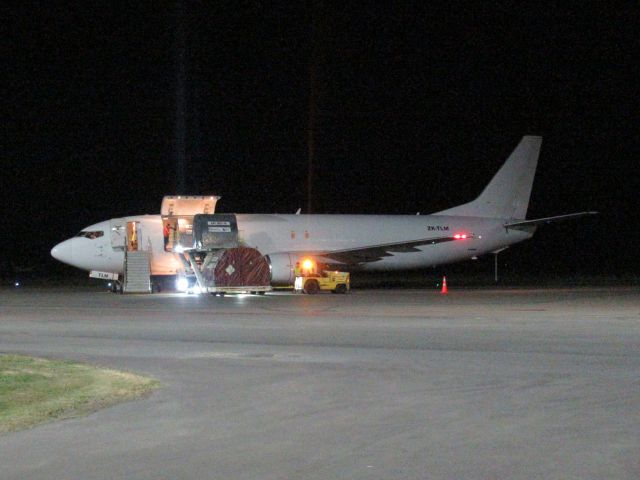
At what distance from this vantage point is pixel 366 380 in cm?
1287

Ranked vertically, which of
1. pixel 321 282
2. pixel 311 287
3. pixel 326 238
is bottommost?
pixel 311 287

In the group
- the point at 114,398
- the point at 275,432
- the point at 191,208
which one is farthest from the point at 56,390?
the point at 191,208

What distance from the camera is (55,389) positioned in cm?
1193

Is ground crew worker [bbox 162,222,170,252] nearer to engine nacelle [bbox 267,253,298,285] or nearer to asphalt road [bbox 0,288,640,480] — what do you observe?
engine nacelle [bbox 267,253,298,285]

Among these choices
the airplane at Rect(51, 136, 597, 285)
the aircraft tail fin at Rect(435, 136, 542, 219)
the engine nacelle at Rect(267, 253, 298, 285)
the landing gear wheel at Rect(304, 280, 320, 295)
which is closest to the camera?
the landing gear wheel at Rect(304, 280, 320, 295)

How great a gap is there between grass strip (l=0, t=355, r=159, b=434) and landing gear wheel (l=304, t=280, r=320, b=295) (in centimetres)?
2343

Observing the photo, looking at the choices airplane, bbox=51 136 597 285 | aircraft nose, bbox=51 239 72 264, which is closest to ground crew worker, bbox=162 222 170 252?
airplane, bbox=51 136 597 285

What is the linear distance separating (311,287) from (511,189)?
16165 mm

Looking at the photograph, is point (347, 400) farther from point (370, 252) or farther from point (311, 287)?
point (370, 252)

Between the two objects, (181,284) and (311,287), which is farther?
(181,284)

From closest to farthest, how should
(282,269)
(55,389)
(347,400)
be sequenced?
1. (347,400)
2. (55,389)
3. (282,269)

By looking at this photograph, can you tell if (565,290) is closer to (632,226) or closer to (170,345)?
(170,345)

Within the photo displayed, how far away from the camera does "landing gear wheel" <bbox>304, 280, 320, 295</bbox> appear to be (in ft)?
125

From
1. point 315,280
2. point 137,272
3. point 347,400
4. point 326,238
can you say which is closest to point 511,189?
point 326,238
